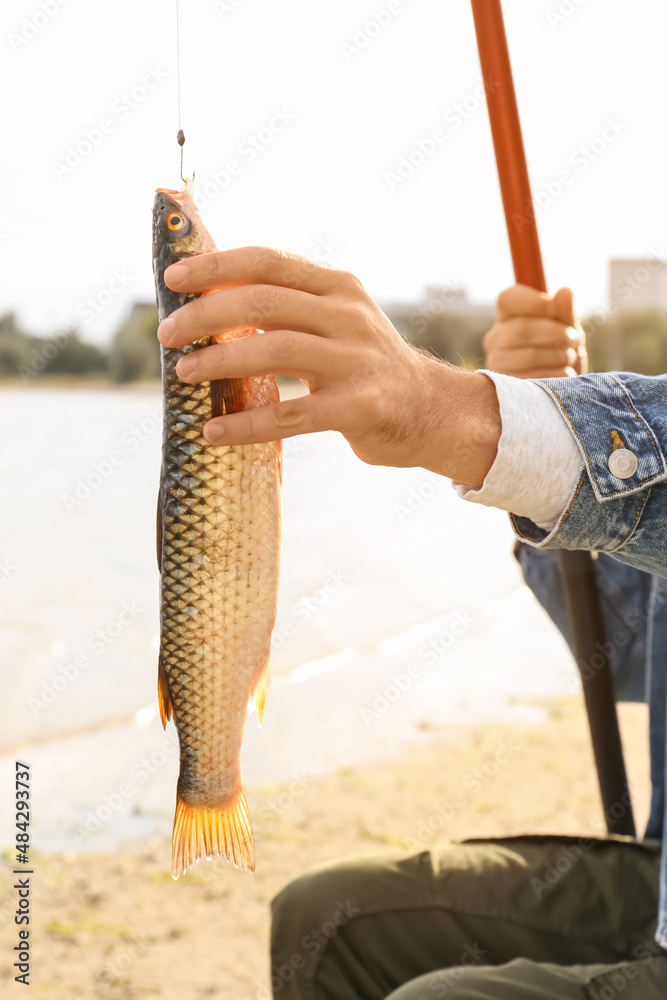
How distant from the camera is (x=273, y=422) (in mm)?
1234

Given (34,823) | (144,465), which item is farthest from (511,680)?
(144,465)

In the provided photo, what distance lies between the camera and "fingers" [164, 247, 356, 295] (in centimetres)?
121

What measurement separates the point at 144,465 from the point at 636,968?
61.0 feet

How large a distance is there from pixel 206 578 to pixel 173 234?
1.81 ft

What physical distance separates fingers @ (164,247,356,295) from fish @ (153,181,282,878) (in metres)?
0.13

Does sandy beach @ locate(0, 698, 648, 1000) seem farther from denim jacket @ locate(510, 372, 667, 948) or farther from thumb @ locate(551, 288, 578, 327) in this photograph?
denim jacket @ locate(510, 372, 667, 948)

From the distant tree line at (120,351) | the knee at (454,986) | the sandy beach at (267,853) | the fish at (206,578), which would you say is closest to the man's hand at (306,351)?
the fish at (206,578)

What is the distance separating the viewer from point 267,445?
1.38 metres

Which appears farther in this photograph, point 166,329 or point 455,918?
point 455,918

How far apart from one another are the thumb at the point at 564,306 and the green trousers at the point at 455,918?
5.18 feet

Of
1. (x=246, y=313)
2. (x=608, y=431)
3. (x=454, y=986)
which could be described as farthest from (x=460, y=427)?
(x=454, y=986)

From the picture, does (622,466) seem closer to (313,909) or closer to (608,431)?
(608,431)

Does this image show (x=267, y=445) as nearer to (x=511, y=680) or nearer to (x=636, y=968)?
(x=636, y=968)

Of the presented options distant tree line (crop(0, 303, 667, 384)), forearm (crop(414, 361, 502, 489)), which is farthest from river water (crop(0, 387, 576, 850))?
forearm (crop(414, 361, 502, 489))
